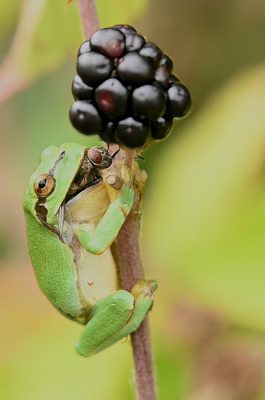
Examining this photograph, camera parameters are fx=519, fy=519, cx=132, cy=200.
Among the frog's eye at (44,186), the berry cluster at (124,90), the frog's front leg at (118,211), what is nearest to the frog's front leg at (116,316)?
the frog's front leg at (118,211)

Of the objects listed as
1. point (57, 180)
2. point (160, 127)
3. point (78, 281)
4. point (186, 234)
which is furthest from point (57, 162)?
point (186, 234)

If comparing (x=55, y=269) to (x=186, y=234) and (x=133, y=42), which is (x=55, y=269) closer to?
(x=186, y=234)

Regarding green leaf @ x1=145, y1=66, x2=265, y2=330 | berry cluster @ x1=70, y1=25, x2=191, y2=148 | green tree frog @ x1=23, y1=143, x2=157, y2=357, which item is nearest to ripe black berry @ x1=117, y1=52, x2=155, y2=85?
berry cluster @ x1=70, y1=25, x2=191, y2=148

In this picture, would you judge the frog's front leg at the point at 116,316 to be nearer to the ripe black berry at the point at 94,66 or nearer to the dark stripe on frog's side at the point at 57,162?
the dark stripe on frog's side at the point at 57,162

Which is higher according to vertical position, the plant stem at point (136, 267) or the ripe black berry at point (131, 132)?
the ripe black berry at point (131, 132)

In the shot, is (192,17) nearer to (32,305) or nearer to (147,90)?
(32,305)

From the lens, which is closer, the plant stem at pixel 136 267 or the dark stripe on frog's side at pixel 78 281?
the plant stem at pixel 136 267

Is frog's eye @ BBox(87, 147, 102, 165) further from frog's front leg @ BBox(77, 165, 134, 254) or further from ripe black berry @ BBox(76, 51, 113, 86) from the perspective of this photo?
ripe black berry @ BBox(76, 51, 113, 86)
